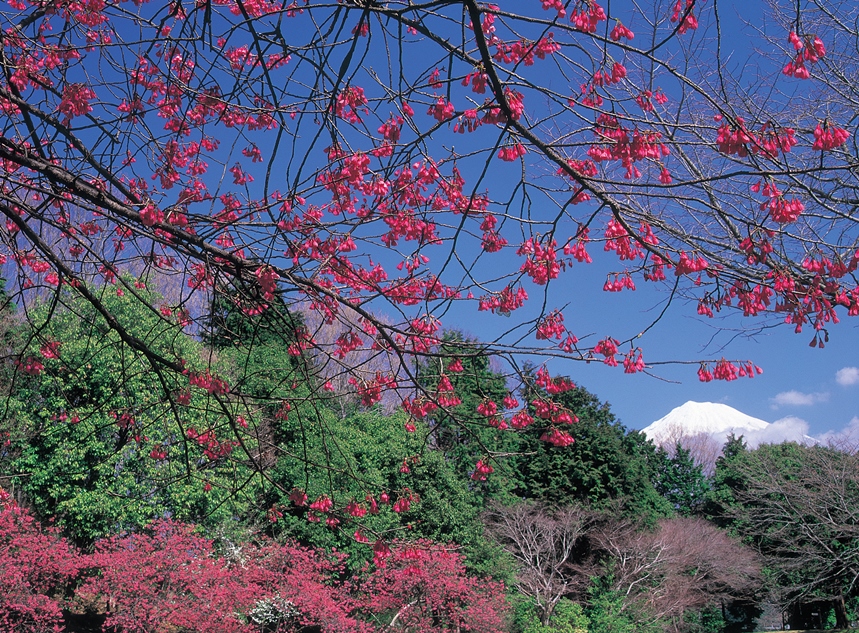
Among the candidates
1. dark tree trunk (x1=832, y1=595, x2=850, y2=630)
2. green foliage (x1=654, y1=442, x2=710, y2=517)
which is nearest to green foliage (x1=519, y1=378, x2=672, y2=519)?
green foliage (x1=654, y1=442, x2=710, y2=517)

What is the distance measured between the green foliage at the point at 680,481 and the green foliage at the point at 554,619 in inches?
425

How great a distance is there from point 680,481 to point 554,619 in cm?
1221

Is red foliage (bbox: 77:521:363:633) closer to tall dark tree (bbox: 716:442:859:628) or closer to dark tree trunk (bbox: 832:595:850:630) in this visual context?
tall dark tree (bbox: 716:442:859:628)

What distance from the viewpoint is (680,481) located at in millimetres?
26125

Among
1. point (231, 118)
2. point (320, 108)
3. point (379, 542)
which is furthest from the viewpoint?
point (231, 118)

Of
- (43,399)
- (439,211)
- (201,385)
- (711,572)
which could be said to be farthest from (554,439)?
(711,572)

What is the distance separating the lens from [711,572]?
68.2 ft

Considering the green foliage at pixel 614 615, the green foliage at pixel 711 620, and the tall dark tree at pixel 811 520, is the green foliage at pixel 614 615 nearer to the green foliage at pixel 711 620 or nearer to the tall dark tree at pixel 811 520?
the tall dark tree at pixel 811 520

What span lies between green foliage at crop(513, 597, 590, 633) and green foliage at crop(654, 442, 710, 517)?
10801 millimetres

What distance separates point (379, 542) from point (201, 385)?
1191 mm

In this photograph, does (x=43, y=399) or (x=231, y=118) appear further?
(x=43, y=399)

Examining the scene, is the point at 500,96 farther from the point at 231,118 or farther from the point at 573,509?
the point at 573,509

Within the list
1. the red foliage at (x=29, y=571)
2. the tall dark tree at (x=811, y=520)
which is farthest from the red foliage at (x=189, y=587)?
the tall dark tree at (x=811, y=520)

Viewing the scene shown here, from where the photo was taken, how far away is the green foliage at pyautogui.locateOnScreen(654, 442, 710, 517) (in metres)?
26.1
